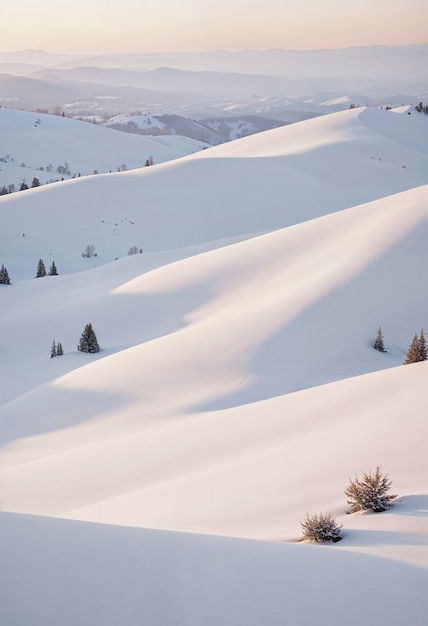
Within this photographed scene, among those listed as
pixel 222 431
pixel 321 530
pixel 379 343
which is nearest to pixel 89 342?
pixel 379 343

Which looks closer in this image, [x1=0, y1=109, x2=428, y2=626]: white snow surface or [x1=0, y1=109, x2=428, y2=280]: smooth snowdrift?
[x1=0, y1=109, x2=428, y2=626]: white snow surface

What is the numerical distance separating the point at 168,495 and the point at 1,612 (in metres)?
5.43

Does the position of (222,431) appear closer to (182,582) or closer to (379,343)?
(182,582)

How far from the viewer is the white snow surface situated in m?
5.25

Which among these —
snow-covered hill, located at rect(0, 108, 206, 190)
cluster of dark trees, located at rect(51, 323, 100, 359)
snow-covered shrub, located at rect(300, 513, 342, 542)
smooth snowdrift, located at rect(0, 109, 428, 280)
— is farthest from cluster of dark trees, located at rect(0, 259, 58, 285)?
snow-covered hill, located at rect(0, 108, 206, 190)

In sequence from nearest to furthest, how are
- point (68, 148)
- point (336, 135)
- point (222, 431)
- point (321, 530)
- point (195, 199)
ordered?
1. point (321, 530)
2. point (222, 431)
3. point (195, 199)
4. point (336, 135)
5. point (68, 148)

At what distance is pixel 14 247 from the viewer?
5141 centimetres

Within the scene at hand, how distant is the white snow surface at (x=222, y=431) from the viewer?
207 inches

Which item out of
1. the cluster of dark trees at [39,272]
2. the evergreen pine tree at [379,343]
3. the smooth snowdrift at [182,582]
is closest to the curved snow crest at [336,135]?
the cluster of dark trees at [39,272]

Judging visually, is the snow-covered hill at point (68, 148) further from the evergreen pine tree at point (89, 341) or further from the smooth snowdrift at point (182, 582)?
the smooth snowdrift at point (182, 582)

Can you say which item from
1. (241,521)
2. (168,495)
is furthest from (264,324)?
(241,521)

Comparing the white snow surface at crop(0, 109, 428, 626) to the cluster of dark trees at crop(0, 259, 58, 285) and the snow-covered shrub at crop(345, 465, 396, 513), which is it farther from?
A: the cluster of dark trees at crop(0, 259, 58, 285)

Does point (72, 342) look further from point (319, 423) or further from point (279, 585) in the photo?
point (279, 585)

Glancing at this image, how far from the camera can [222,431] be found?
41.7 feet
